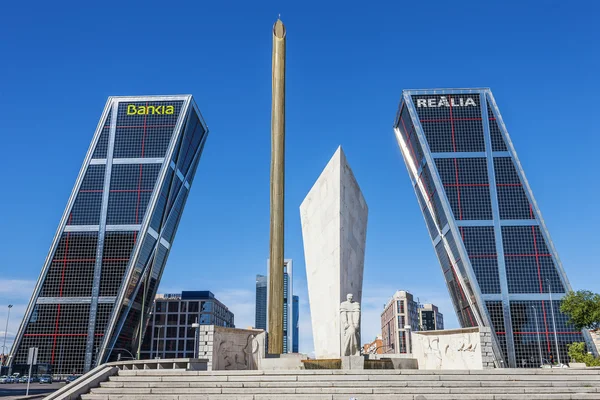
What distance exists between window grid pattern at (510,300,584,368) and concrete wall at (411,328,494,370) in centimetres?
4549

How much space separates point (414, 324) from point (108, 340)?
80.1 m

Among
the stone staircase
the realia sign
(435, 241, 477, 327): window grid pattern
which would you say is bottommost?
the stone staircase

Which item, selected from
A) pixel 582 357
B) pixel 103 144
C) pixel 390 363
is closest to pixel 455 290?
pixel 582 357

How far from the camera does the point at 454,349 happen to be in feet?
75.4

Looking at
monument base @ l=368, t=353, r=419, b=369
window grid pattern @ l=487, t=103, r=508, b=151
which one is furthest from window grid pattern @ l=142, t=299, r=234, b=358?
monument base @ l=368, t=353, r=419, b=369

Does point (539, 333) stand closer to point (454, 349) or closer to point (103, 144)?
point (454, 349)

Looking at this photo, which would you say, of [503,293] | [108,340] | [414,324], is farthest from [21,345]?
[414,324]

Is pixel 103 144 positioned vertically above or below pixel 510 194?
above

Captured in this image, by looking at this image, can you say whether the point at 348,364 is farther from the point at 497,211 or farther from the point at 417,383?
the point at 497,211

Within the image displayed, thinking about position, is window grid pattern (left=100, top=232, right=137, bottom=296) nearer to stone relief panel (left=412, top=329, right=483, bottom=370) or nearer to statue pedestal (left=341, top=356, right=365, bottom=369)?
stone relief panel (left=412, top=329, right=483, bottom=370)

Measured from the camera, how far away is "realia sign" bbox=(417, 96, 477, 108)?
247ft

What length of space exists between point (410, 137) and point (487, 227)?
17240mm

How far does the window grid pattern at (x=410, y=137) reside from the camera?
246ft

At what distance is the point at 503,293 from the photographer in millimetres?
66625
